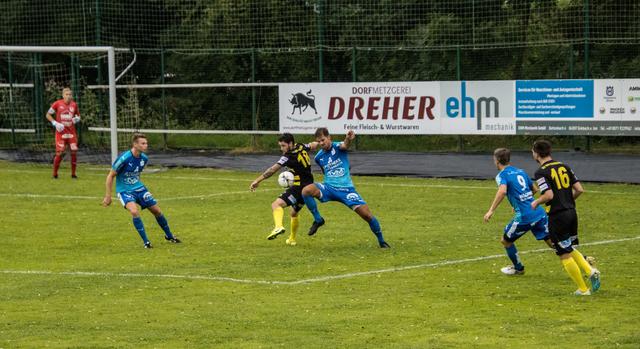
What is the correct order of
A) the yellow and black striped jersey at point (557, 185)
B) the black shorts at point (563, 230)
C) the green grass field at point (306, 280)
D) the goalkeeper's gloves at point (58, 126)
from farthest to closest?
the goalkeeper's gloves at point (58, 126), the yellow and black striped jersey at point (557, 185), the black shorts at point (563, 230), the green grass field at point (306, 280)

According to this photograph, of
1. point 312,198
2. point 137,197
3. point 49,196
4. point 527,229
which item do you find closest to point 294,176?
point 312,198

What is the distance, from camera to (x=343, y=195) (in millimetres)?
18219

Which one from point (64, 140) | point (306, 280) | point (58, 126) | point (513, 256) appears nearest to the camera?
point (306, 280)

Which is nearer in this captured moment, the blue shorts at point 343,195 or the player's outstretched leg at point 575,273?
the player's outstretched leg at point 575,273

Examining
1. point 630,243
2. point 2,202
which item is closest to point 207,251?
point 630,243

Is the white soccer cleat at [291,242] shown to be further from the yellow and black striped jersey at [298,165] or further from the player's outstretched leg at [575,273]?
the player's outstretched leg at [575,273]

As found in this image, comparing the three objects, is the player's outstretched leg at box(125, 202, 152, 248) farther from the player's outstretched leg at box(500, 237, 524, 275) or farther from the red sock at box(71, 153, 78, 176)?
the red sock at box(71, 153, 78, 176)

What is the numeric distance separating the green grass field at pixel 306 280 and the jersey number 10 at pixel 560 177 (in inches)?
48.8

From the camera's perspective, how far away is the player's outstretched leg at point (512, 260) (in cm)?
1534

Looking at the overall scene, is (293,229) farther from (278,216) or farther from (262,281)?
(262,281)

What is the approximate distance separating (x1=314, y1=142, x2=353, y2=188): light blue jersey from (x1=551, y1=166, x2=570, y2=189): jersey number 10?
4.76 meters

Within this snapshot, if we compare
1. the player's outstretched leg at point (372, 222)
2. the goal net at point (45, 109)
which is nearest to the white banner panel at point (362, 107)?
the goal net at point (45, 109)

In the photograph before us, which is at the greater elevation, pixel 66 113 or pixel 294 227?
pixel 66 113

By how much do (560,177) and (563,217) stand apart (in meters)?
0.47
